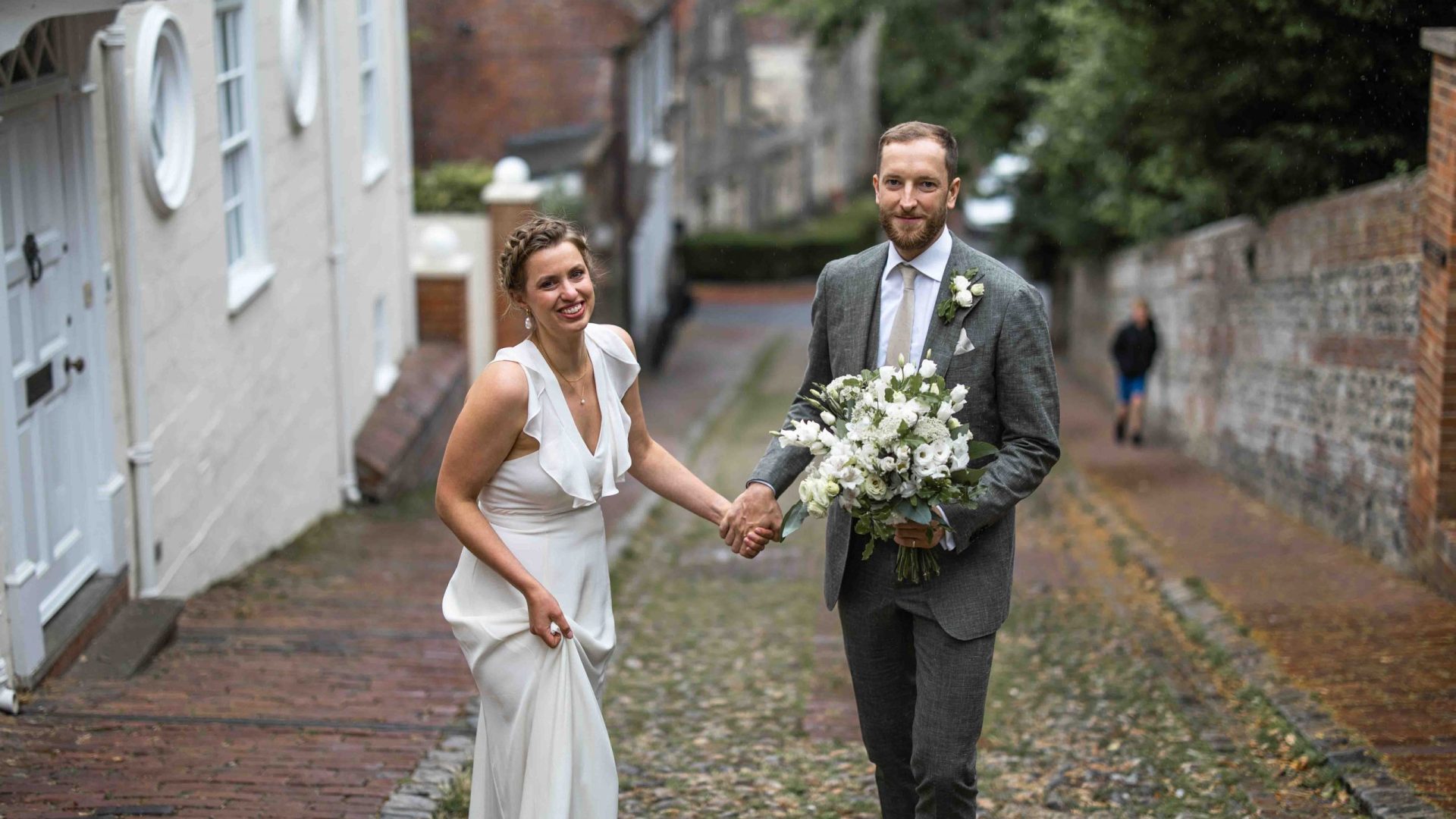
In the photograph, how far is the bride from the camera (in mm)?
3986

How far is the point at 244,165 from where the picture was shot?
940 centimetres

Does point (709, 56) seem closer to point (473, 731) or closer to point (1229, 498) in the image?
point (1229, 498)

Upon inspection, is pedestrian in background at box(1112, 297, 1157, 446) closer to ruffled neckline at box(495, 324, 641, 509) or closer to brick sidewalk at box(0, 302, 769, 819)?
brick sidewalk at box(0, 302, 769, 819)

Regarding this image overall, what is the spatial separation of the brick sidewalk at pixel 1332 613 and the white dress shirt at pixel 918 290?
101 inches

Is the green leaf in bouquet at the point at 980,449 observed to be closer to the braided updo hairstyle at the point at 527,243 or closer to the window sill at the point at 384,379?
the braided updo hairstyle at the point at 527,243

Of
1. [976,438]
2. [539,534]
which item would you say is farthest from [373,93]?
[976,438]

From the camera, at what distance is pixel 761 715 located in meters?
6.84

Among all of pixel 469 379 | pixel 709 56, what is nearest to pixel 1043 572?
pixel 469 379

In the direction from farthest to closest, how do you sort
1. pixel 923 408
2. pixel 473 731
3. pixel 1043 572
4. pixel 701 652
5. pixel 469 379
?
pixel 469 379 < pixel 1043 572 < pixel 701 652 < pixel 473 731 < pixel 923 408

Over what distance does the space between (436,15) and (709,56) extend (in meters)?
17.5

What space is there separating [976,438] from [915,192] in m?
0.68

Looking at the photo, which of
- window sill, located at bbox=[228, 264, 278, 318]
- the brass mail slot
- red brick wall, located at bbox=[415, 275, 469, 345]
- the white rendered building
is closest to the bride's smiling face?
the white rendered building

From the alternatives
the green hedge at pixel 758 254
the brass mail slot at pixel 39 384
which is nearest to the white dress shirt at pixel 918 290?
the brass mail slot at pixel 39 384

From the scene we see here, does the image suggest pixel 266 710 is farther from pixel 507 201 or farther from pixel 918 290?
pixel 507 201
